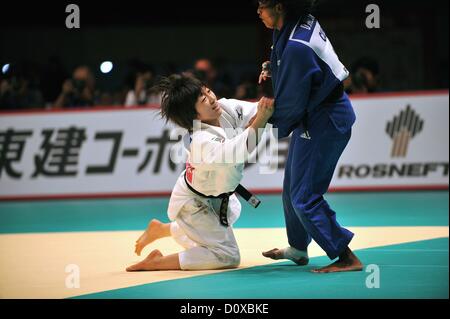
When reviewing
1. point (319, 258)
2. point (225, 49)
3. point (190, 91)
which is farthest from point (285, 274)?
point (225, 49)

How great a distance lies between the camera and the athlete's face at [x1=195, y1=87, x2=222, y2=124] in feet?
18.4

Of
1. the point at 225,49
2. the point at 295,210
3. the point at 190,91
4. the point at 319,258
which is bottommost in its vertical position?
the point at 319,258

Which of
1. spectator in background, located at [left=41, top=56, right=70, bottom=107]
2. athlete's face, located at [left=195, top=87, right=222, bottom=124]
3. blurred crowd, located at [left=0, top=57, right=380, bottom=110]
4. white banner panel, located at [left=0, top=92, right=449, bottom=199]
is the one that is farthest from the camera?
spectator in background, located at [left=41, top=56, right=70, bottom=107]

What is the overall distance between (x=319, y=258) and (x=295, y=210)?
936 mm

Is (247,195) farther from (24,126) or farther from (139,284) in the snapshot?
(24,126)

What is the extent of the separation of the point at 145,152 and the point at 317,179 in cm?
613

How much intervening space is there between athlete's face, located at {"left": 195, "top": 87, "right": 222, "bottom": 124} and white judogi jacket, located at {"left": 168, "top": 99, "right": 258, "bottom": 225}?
58 mm

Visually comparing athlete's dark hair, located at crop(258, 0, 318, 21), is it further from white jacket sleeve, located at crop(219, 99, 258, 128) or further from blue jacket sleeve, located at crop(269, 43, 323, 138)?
white jacket sleeve, located at crop(219, 99, 258, 128)

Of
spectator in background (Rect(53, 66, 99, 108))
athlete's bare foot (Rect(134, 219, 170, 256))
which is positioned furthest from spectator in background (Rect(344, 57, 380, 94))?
athlete's bare foot (Rect(134, 219, 170, 256))

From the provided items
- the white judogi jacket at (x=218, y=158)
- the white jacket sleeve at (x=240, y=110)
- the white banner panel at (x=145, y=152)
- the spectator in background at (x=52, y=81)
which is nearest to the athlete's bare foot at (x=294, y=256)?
the white judogi jacket at (x=218, y=158)

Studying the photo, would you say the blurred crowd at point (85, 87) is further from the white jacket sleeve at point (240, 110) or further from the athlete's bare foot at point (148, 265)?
the athlete's bare foot at point (148, 265)

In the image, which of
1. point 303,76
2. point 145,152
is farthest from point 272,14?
point 145,152

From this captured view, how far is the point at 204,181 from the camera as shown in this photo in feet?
18.6

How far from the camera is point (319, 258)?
6.20 metres
